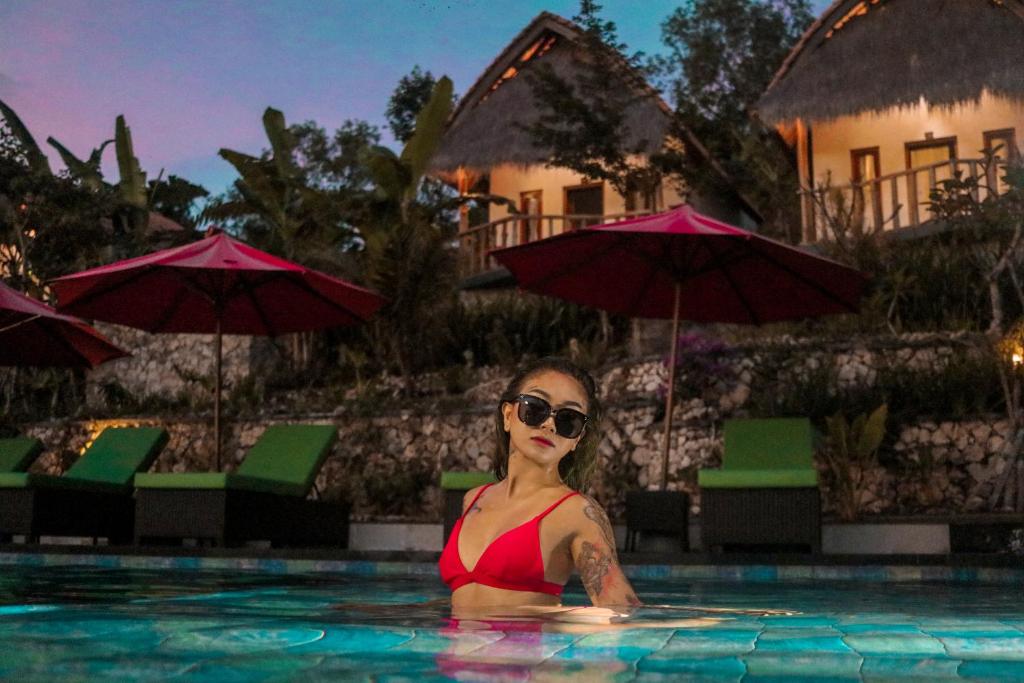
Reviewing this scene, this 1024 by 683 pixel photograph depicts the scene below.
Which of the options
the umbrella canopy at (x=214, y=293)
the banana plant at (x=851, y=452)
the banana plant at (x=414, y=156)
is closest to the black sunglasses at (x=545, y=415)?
the umbrella canopy at (x=214, y=293)

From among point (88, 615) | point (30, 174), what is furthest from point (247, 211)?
point (88, 615)

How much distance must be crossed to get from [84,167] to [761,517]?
18604 millimetres

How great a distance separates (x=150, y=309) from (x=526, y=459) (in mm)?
9405

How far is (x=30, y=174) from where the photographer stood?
21.2 m

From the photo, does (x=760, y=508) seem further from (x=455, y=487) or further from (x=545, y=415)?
(x=545, y=415)

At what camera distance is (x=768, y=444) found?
997 centimetres

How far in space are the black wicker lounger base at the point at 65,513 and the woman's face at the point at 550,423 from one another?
780cm

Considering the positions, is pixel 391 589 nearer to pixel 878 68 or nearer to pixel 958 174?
pixel 958 174

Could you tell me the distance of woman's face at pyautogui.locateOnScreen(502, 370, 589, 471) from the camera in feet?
10.8

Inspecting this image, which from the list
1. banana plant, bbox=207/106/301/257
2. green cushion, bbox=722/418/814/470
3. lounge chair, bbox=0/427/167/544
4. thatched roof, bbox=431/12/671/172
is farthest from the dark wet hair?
thatched roof, bbox=431/12/671/172

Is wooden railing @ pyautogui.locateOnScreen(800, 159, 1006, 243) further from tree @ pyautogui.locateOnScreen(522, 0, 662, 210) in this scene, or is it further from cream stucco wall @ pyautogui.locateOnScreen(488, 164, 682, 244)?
cream stucco wall @ pyautogui.locateOnScreen(488, 164, 682, 244)

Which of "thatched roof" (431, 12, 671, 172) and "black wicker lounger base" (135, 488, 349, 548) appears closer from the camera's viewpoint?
"black wicker lounger base" (135, 488, 349, 548)

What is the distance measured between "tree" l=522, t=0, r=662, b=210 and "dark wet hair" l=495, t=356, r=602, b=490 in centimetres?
1886

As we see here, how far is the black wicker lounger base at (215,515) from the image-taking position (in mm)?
9422
